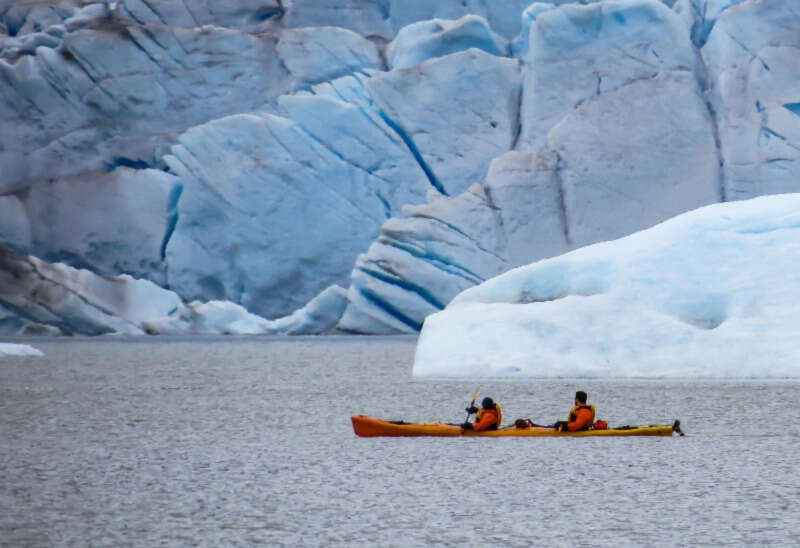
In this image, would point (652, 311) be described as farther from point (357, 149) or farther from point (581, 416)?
point (357, 149)

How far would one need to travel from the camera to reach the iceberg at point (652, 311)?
16.3 metres

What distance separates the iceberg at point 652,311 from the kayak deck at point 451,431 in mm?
5278

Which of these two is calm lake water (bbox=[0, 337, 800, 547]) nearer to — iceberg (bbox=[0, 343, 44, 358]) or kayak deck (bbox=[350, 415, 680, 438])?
kayak deck (bbox=[350, 415, 680, 438])

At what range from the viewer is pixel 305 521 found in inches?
266

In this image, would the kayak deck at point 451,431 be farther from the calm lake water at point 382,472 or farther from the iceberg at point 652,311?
the iceberg at point 652,311

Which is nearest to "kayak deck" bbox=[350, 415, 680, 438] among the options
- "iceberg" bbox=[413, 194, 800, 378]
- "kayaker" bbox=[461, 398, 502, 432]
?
"kayaker" bbox=[461, 398, 502, 432]

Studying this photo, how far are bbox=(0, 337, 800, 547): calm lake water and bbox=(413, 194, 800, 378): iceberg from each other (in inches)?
16.5

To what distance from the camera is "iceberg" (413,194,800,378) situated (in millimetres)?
16312

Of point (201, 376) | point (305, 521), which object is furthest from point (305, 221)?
point (305, 521)

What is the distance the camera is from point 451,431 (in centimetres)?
1097

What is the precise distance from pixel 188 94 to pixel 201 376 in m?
18.8


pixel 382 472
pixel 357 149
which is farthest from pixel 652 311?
pixel 357 149

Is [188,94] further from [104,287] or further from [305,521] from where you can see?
[305,521]

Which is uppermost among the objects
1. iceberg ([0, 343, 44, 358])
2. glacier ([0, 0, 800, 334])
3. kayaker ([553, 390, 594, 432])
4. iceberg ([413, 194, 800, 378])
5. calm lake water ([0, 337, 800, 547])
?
glacier ([0, 0, 800, 334])
